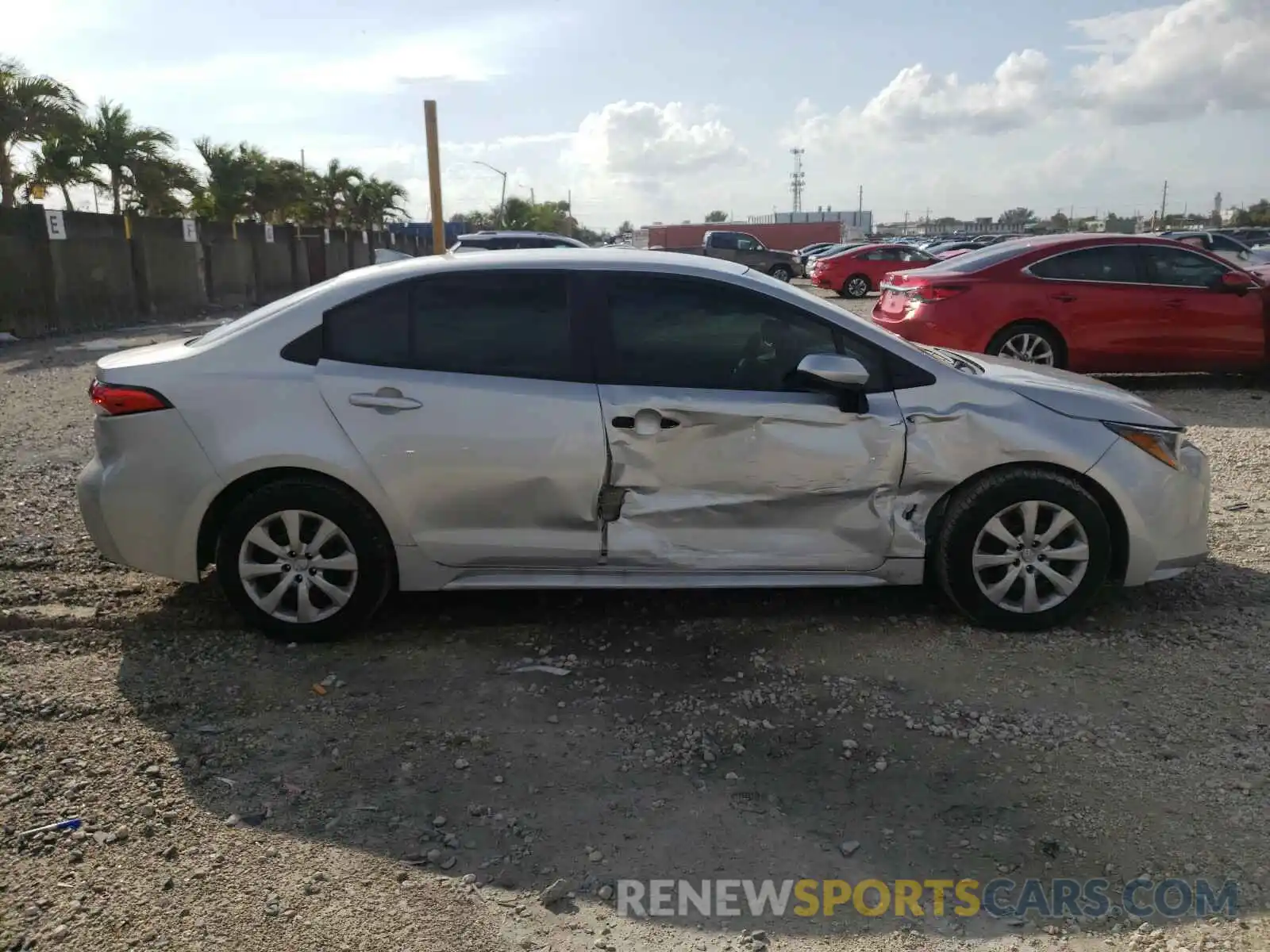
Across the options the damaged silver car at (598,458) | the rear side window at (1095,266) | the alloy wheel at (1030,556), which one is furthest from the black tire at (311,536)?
the rear side window at (1095,266)

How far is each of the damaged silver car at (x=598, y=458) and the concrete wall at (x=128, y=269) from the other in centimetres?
1577

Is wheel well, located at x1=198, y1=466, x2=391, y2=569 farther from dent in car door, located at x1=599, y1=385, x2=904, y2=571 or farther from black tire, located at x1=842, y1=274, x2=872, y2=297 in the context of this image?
black tire, located at x1=842, y1=274, x2=872, y2=297

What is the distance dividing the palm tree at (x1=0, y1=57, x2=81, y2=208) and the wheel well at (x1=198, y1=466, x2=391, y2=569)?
77.5 ft

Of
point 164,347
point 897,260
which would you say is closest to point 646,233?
point 897,260

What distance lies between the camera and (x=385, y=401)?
167 inches

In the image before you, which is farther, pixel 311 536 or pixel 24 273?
pixel 24 273

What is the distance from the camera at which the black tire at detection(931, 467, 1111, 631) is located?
14.2ft

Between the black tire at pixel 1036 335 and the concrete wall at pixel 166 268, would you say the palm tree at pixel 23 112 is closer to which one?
the concrete wall at pixel 166 268

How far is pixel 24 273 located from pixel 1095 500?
18.4 meters

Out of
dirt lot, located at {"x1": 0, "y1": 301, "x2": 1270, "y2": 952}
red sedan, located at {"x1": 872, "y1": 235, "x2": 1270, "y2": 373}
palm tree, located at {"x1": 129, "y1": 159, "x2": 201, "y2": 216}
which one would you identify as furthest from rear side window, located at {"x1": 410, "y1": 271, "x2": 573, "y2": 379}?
palm tree, located at {"x1": 129, "y1": 159, "x2": 201, "y2": 216}

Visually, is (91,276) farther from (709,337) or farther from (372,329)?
(709,337)

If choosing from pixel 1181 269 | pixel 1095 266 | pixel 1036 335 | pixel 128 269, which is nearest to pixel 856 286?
pixel 128 269

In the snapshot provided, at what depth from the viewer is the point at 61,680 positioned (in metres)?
4.06

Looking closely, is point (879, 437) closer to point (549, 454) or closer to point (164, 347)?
point (549, 454)
